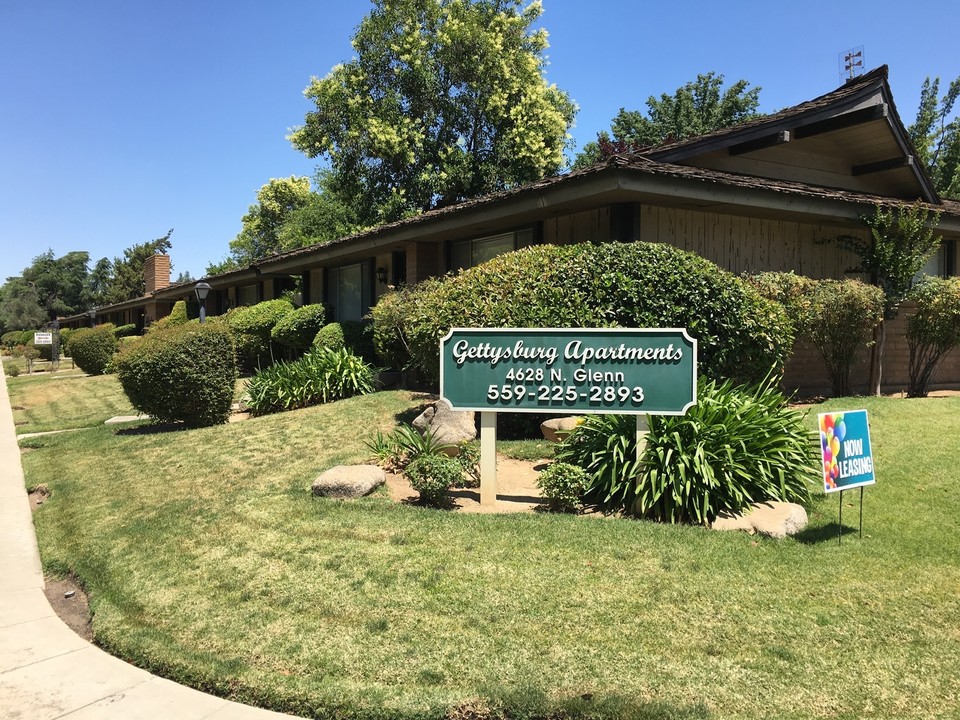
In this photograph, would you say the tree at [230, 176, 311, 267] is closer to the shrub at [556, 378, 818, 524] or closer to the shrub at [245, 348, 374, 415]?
the shrub at [245, 348, 374, 415]

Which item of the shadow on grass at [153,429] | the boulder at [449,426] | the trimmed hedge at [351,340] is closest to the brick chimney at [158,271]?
the trimmed hedge at [351,340]

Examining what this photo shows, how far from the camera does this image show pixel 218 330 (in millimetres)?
11164

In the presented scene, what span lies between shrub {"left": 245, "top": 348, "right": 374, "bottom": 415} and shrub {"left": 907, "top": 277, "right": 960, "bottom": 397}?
9.53m

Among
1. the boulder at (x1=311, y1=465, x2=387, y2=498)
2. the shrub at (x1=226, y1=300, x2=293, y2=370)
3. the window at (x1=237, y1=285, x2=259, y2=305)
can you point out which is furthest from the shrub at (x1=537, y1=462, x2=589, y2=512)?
the window at (x1=237, y1=285, x2=259, y2=305)

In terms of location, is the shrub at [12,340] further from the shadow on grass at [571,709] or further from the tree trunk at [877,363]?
the shadow on grass at [571,709]

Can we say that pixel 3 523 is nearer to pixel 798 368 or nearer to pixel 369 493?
pixel 369 493

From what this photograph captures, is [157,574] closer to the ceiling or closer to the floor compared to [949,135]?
closer to the floor

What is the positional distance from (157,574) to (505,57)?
27.2 meters

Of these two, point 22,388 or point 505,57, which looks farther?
point 505,57

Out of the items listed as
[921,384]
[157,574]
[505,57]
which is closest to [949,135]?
[505,57]

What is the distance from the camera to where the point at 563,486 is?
5969mm

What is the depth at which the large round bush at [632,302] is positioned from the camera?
8445mm

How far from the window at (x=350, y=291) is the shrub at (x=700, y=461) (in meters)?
11.9

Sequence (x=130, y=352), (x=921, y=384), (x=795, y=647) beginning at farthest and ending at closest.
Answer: (x=921, y=384), (x=130, y=352), (x=795, y=647)
